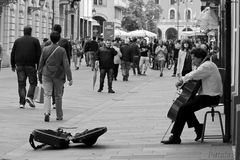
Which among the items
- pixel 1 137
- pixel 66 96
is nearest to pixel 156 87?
pixel 66 96

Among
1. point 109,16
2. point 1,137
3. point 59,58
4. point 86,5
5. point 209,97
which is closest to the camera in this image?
point 209,97

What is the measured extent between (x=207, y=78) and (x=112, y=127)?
3.11m

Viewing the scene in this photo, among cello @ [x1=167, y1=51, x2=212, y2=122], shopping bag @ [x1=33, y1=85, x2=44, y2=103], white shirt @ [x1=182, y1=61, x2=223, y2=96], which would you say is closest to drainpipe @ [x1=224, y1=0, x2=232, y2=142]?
white shirt @ [x1=182, y1=61, x2=223, y2=96]

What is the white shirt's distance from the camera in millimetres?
11188

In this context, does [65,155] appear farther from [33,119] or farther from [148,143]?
[33,119]

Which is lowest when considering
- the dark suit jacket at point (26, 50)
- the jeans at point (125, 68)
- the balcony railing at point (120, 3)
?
the jeans at point (125, 68)

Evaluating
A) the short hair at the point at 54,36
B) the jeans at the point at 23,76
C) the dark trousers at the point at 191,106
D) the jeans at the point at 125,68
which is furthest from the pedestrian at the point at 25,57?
the jeans at the point at 125,68

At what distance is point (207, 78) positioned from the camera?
36.9ft

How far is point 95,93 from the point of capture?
78.0 feet

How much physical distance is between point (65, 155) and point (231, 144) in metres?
2.44

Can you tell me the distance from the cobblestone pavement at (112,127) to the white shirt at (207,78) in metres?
0.79

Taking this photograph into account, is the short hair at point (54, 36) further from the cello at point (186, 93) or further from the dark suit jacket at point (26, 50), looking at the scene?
the cello at point (186, 93)

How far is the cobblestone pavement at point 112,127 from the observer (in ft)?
34.0

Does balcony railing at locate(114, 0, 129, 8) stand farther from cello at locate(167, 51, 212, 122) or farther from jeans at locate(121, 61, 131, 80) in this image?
cello at locate(167, 51, 212, 122)
